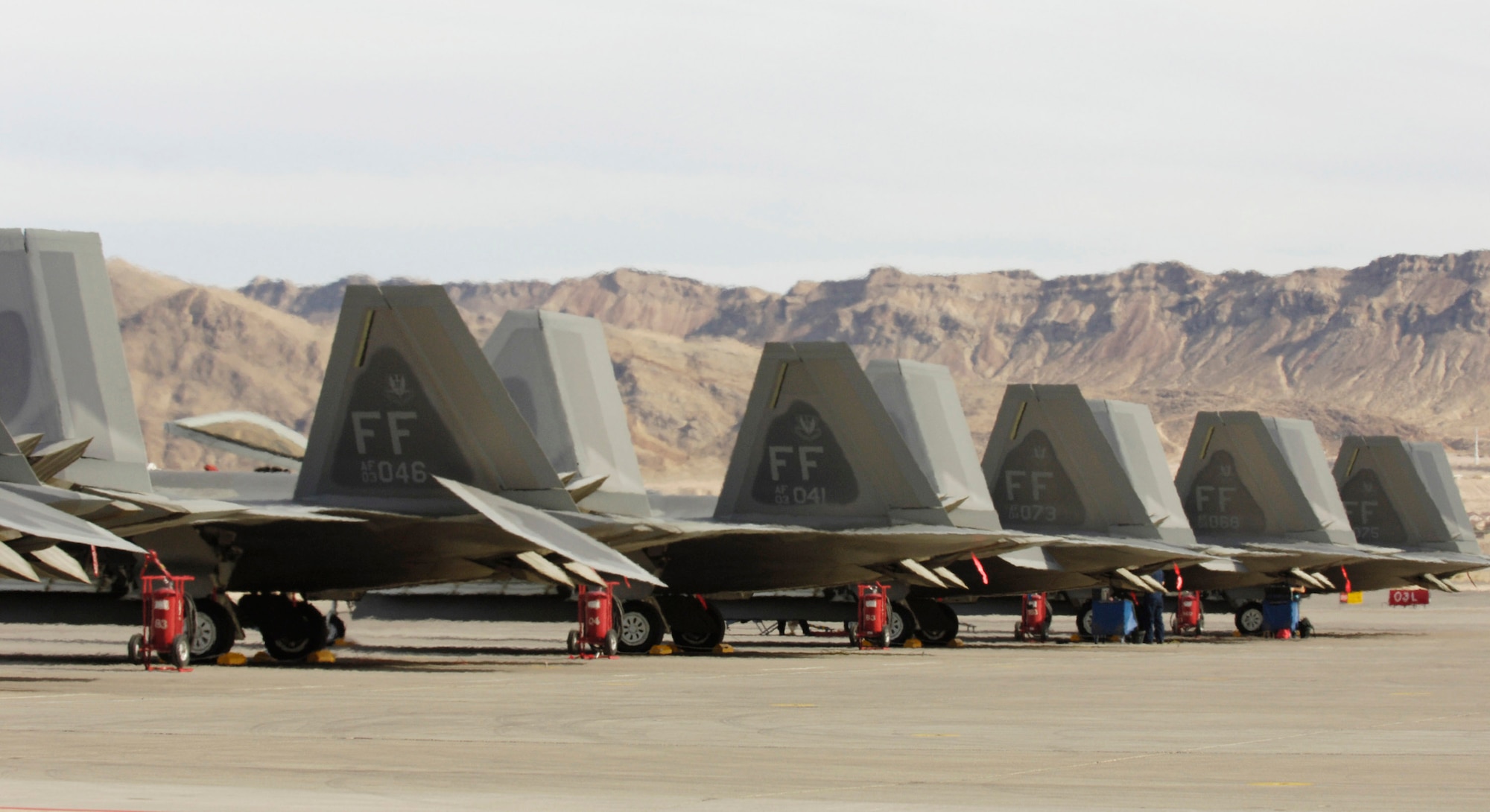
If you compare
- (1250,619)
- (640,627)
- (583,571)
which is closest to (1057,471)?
(1250,619)

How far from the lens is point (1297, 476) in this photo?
49.5 metres

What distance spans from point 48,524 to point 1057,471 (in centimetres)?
2362

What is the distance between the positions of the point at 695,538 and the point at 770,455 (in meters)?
2.35

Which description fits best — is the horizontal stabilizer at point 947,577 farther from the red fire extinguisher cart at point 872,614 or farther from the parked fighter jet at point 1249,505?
the parked fighter jet at point 1249,505

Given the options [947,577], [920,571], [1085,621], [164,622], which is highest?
[920,571]

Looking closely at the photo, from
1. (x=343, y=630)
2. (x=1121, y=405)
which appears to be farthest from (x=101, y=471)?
(x=1121, y=405)

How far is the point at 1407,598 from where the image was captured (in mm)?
73188

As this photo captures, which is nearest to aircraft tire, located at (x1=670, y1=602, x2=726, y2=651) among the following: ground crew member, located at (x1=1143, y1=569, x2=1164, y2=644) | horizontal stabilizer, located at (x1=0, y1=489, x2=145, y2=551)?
ground crew member, located at (x1=1143, y1=569, x2=1164, y2=644)

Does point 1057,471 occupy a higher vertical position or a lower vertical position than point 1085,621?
higher

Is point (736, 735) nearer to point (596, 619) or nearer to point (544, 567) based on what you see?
point (544, 567)

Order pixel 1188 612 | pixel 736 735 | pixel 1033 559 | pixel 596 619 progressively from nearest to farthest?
pixel 736 735
pixel 596 619
pixel 1033 559
pixel 1188 612

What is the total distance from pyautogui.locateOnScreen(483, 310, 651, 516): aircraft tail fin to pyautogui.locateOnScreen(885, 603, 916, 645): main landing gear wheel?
6528mm

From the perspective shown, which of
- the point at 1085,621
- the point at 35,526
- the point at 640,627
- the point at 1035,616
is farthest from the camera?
the point at 1085,621

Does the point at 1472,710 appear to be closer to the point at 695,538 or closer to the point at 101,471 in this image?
the point at 695,538
